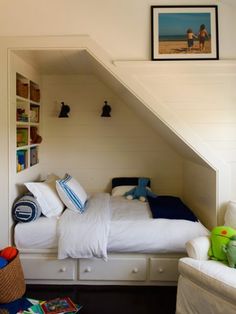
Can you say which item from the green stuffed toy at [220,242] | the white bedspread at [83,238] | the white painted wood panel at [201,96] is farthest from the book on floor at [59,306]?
the white painted wood panel at [201,96]

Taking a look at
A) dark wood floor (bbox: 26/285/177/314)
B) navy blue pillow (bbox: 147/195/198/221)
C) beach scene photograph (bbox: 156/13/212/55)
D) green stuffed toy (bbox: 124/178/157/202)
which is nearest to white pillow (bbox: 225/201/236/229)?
navy blue pillow (bbox: 147/195/198/221)

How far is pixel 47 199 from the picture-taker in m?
2.52

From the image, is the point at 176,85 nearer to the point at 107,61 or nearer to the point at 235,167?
the point at 107,61

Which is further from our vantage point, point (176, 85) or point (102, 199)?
point (102, 199)

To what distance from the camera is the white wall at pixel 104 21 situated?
7.48ft

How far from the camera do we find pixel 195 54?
7.50ft

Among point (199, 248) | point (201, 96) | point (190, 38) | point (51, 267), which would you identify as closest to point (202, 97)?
point (201, 96)

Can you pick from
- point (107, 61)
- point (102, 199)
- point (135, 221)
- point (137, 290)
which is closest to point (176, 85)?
point (107, 61)

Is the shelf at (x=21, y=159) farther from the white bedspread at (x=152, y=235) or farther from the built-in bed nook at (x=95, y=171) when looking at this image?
the white bedspread at (x=152, y=235)

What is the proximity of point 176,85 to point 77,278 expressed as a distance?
6.10ft

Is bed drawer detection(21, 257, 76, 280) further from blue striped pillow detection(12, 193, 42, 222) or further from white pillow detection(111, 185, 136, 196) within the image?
white pillow detection(111, 185, 136, 196)

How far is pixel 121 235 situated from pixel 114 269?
0.32 m

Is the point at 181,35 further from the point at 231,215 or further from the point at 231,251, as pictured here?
the point at 231,251

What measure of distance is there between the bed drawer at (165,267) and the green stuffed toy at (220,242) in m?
0.45
